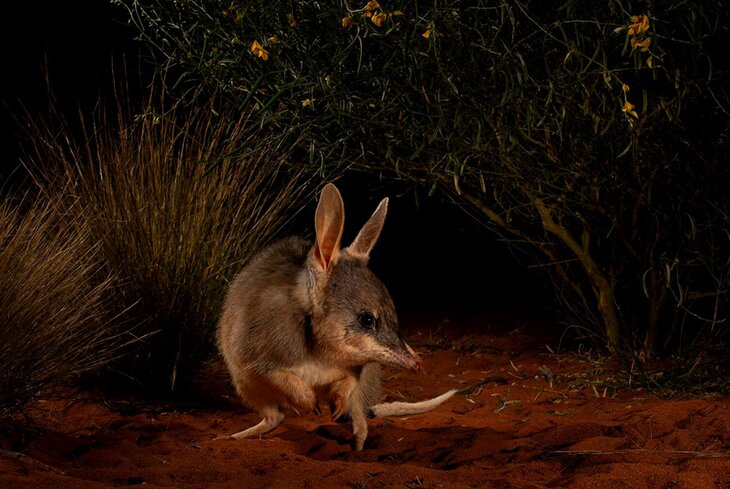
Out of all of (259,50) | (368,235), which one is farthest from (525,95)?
(259,50)

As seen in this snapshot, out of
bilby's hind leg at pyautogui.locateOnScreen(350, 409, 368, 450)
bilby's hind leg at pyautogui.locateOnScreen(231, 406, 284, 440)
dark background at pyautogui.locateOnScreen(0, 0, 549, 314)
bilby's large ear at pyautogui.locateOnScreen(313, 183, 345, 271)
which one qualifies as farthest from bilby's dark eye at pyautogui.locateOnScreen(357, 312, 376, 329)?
dark background at pyautogui.locateOnScreen(0, 0, 549, 314)

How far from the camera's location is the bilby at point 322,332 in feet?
14.4

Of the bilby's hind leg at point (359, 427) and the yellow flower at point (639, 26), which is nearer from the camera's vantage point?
the yellow flower at point (639, 26)

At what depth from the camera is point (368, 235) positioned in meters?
4.70

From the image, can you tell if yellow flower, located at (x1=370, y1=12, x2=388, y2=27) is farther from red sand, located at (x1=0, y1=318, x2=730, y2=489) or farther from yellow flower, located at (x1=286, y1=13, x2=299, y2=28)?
red sand, located at (x1=0, y1=318, x2=730, y2=489)

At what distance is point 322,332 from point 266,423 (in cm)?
74

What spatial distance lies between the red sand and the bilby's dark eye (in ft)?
1.98

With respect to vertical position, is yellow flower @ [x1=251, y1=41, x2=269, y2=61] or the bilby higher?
yellow flower @ [x1=251, y1=41, x2=269, y2=61]

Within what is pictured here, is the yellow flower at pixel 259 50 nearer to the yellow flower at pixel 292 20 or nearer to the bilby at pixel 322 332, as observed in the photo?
the yellow flower at pixel 292 20

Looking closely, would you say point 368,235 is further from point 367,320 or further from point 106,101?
point 106,101

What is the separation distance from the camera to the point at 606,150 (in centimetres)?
553

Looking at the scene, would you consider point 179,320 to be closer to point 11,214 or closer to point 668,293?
point 11,214

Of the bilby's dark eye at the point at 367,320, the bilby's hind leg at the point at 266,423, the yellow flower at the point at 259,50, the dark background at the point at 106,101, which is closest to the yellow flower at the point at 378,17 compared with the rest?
the yellow flower at the point at 259,50

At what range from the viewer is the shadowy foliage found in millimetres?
4695
